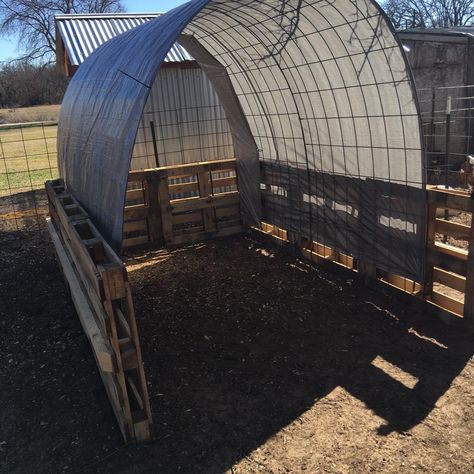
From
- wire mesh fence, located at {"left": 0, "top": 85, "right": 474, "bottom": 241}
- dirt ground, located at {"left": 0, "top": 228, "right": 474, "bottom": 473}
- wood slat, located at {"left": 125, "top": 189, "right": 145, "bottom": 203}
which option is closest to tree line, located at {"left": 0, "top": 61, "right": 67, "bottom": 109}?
wire mesh fence, located at {"left": 0, "top": 85, "right": 474, "bottom": 241}

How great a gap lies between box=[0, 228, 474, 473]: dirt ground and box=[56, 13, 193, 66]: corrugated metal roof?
5.69 meters

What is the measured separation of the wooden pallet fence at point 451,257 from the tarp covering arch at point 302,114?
13cm

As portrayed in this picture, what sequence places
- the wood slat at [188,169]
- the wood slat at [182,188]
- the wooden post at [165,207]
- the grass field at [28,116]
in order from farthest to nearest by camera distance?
the grass field at [28,116] → the wood slat at [182,188] → the wooden post at [165,207] → the wood slat at [188,169]

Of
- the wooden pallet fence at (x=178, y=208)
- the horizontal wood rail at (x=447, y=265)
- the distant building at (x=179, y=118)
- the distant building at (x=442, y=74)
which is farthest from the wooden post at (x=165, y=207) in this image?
the distant building at (x=442, y=74)

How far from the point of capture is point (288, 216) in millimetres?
7625

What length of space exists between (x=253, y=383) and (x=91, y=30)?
10255mm

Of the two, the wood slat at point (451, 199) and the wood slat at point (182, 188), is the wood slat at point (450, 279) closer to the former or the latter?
the wood slat at point (451, 199)

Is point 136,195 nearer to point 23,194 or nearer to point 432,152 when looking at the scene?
point 432,152

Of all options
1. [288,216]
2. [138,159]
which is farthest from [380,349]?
[138,159]

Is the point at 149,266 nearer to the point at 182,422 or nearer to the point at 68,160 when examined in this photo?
the point at 68,160

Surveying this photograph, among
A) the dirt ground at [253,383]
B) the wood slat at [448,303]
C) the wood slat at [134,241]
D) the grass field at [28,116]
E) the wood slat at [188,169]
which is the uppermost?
the grass field at [28,116]

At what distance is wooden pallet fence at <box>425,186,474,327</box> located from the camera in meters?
4.77

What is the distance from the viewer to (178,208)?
8484 millimetres

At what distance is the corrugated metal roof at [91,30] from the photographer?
10.2 m
